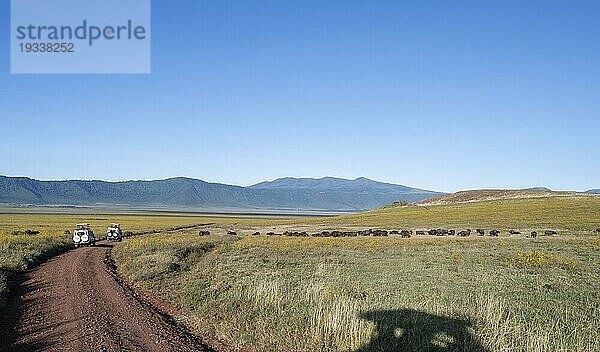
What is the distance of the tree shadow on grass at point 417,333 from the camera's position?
382 inches

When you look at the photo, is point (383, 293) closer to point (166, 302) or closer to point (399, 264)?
point (166, 302)

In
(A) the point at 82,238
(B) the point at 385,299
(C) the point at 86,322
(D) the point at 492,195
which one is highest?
(D) the point at 492,195

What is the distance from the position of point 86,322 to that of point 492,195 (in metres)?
112

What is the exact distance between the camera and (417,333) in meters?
10.5

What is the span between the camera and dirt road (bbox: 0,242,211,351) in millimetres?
10250

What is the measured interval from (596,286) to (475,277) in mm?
4074

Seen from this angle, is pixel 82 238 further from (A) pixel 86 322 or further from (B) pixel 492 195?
(B) pixel 492 195

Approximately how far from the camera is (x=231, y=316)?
41.0 feet

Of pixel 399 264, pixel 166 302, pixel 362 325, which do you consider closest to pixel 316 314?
pixel 362 325

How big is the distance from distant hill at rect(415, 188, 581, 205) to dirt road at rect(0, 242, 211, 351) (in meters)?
98.8

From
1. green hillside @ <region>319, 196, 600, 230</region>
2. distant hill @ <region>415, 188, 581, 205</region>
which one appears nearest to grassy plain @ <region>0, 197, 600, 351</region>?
green hillside @ <region>319, 196, 600, 230</region>

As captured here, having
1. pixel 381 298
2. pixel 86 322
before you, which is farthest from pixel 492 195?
pixel 86 322

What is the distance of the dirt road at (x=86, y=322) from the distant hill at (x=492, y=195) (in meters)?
98.8

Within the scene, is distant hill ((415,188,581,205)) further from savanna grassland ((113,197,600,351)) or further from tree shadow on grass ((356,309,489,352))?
tree shadow on grass ((356,309,489,352))
